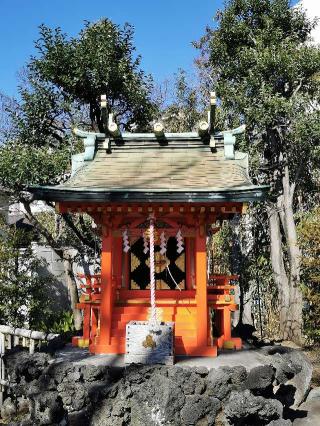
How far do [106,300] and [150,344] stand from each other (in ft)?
4.26

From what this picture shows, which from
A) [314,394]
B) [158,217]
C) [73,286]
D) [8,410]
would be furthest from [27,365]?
[314,394]

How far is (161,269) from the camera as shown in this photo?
8.53 metres

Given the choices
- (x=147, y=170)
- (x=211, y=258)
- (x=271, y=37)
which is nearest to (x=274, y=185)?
(x=211, y=258)

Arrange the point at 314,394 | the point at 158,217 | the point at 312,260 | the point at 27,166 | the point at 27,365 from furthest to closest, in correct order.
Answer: the point at 312,260
the point at 27,166
the point at 314,394
the point at 158,217
the point at 27,365

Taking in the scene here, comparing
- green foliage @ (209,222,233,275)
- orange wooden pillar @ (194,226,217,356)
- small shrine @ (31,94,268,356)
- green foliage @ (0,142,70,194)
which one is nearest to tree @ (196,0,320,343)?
green foliage @ (209,222,233,275)

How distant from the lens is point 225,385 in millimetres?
6254

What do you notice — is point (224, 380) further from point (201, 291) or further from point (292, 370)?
point (201, 291)

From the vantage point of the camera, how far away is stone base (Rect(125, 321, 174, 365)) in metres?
6.72

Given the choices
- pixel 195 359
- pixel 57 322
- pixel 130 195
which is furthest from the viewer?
pixel 57 322

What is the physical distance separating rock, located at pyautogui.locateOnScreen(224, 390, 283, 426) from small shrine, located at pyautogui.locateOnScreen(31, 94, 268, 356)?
1.26 m

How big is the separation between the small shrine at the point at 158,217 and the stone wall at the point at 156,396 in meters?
1.00

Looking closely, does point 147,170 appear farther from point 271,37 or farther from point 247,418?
point 271,37

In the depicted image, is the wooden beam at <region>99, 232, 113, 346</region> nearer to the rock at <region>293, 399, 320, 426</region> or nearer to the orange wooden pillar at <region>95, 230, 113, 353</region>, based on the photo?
the orange wooden pillar at <region>95, 230, 113, 353</region>

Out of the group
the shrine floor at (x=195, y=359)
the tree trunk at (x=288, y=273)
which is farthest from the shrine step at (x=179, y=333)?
the tree trunk at (x=288, y=273)
